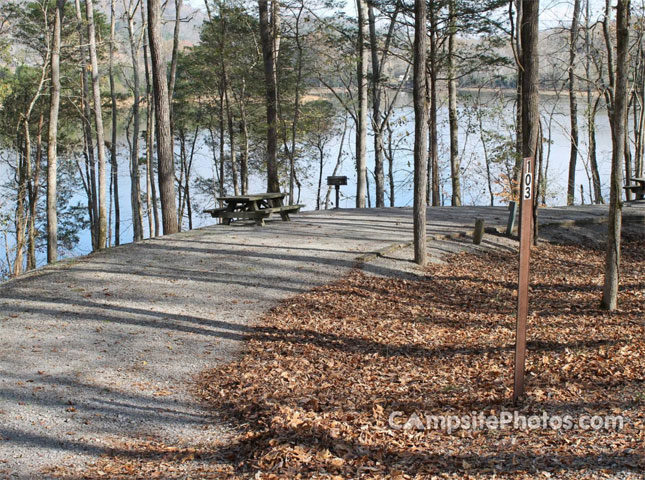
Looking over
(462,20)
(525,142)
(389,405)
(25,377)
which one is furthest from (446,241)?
(462,20)

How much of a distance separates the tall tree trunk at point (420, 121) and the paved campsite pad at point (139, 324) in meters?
0.85

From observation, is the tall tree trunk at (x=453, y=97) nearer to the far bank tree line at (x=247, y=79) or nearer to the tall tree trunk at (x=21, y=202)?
the far bank tree line at (x=247, y=79)

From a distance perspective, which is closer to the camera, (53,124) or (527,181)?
(527,181)

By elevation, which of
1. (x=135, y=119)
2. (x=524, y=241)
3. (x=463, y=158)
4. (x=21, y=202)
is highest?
(x=135, y=119)

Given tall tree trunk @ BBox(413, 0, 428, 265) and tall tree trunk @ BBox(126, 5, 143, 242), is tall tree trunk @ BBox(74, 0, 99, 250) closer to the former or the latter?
tall tree trunk @ BBox(126, 5, 143, 242)

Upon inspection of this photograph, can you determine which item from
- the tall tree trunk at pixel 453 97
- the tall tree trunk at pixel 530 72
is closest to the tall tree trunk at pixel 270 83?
the tall tree trunk at pixel 453 97

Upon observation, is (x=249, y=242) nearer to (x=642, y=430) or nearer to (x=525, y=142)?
(x=525, y=142)

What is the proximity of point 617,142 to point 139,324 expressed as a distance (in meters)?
6.59

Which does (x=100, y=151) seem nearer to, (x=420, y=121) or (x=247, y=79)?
(x=247, y=79)

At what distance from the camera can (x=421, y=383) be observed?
18.8 ft

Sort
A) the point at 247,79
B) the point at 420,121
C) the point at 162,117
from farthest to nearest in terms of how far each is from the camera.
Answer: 1. the point at 247,79
2. the point at 162,117
3. the point at 420,121

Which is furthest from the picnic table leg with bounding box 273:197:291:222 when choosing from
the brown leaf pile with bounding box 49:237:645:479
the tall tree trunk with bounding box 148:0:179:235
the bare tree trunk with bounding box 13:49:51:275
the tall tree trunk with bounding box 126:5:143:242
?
the bare tree trunk with bounding box 13:49:51:275

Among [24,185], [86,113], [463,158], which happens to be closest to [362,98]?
[86,113]

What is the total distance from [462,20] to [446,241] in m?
10.6
